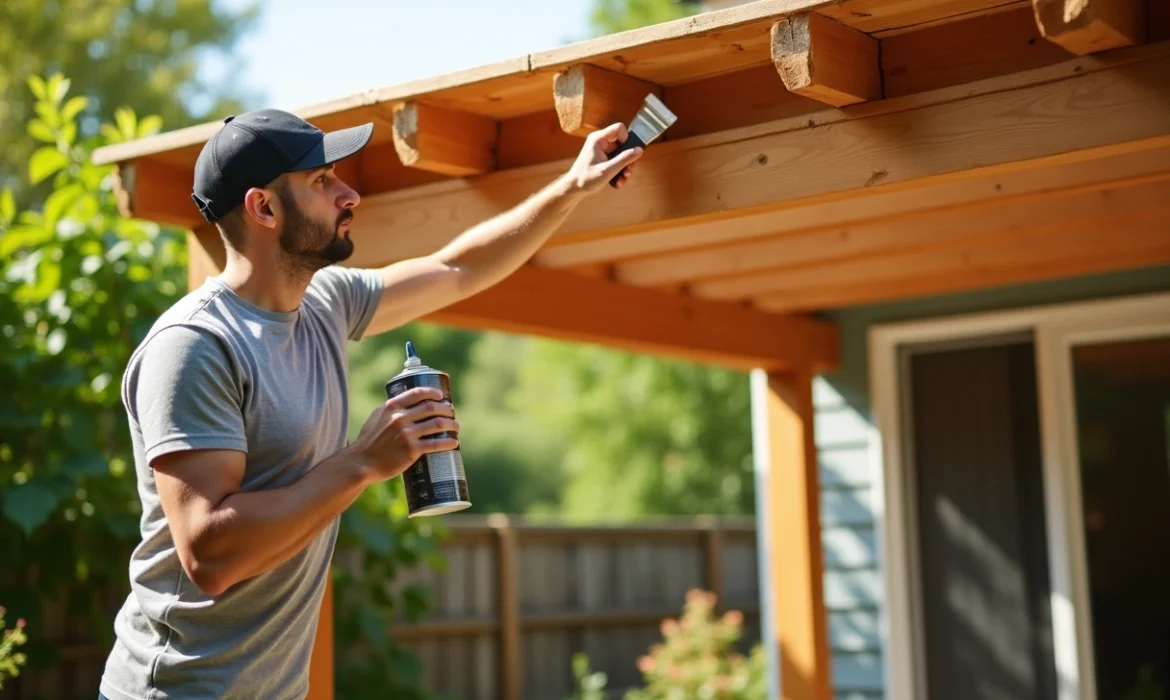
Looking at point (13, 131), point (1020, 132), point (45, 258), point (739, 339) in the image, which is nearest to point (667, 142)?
point (1020, 132)

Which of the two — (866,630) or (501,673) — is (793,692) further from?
(501,673)

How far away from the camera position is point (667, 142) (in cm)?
328

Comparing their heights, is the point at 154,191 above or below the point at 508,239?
above

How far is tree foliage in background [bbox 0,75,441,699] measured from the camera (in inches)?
191

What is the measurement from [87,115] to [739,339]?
15853mm

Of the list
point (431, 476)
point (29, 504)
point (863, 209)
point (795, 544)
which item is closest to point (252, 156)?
point (431, 476)

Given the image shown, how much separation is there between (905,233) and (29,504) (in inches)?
119

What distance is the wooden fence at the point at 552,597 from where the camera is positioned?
8727 millimetres

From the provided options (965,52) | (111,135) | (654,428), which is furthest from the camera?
(654,428)

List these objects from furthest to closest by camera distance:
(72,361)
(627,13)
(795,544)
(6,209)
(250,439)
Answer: (627,13), (795,544), (6,209), (72,361), (250,439)

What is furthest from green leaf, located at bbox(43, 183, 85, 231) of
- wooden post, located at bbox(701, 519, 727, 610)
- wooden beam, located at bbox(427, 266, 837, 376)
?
wooden post, located at bbox(701, 519, 727, 610)

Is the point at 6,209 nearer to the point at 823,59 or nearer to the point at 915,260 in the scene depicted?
the point at 915,260

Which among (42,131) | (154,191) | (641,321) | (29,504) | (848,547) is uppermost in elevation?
(42,131)

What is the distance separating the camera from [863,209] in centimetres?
396
